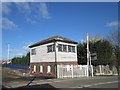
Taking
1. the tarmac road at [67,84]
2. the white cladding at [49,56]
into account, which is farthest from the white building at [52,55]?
the tarmac road at [67,84]

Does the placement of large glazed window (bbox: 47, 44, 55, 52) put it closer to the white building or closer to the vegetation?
the white building

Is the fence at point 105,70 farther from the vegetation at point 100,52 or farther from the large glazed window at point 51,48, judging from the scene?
the large glazed window at point 51,48

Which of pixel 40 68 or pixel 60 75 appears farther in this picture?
pixel 40 68

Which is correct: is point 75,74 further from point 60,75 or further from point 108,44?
point 108,44

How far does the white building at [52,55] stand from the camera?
77.0ft

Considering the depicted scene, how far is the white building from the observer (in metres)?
23.5

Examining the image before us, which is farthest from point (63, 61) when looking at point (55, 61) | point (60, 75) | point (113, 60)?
A: point (113, 60)

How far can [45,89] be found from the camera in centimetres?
974

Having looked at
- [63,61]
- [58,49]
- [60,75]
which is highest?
[58,49]

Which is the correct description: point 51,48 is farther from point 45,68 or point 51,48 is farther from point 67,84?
point 67,84

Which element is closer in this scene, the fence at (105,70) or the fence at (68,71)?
the fence at (68,71)

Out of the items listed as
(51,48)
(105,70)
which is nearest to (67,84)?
(51,48)

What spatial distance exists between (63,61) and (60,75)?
5.27 metres

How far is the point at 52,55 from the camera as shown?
23.9 meters
